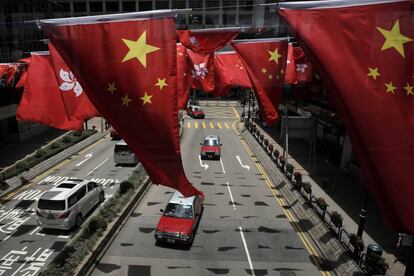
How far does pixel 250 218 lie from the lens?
18688 millimetres

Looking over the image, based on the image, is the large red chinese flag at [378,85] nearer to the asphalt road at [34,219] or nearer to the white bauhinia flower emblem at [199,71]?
the white bauhinia flower emblem at [199,71]

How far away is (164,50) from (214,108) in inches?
2329

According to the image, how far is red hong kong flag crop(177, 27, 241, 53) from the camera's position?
36.1 feet

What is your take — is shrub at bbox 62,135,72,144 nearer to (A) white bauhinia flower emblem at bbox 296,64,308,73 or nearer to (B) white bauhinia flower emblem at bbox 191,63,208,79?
(B) white bauhinia flower emblem at bbox 191,63,208,79

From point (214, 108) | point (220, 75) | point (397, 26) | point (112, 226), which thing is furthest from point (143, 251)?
point (214, 108)

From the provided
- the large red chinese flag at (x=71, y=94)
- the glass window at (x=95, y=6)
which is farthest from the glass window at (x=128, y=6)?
the large red chinese flag at (x=71, y=94)

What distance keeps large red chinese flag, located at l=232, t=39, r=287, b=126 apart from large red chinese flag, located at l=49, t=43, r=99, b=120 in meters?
4.75

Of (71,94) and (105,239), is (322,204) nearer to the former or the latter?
(105,239)

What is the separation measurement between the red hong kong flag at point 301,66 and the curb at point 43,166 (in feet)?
61.0

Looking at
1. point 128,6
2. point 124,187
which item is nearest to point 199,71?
point 124,187

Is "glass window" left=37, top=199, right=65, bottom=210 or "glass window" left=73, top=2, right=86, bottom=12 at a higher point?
"glass window" left=73, top=2, right=86, bottom=12

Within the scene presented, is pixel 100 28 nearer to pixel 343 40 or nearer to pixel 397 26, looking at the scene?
pixel 343 40

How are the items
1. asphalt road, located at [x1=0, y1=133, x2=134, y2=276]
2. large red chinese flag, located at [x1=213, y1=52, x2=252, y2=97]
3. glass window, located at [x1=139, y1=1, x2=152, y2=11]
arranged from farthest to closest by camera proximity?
glass window, located at [x1=139, y1=1, x2=152, y2=11], large red chinese flag, located at [x1=213, y1=52, x2=252, y2=97], asphalt road, located at [x1=0, y1=133, x2=134, y2=276]

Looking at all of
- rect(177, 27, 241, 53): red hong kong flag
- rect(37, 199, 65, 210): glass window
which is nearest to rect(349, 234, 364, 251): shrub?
rect(177, 27, 241, 53): red hong kong flag
